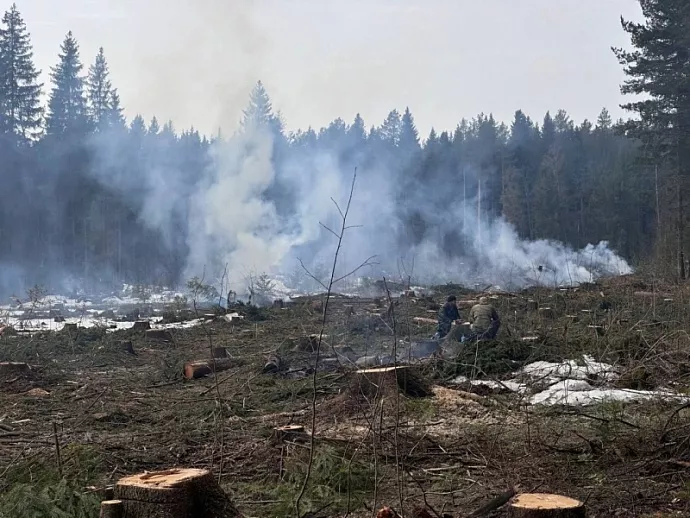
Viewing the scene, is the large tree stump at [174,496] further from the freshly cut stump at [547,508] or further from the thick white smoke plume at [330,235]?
the thick white smoke plume at [330,235]

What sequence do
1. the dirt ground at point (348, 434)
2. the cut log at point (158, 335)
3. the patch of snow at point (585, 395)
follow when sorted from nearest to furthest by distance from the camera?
1. the dirt ground at point (348, 434)
2. the patch of snow at point (585, 395)
3. the cut log at point (158, 335)

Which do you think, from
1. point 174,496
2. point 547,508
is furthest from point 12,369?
point 547,508

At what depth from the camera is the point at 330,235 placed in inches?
1705

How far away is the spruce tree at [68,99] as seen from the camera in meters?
43.2

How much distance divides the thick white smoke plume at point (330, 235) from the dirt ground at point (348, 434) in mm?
18528

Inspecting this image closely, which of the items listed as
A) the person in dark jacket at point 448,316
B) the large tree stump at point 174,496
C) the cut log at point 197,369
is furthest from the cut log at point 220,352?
the large tree stump at point 174,496

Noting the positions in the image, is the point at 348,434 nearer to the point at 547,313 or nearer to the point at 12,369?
the point at 12,369

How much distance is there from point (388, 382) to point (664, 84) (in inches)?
890

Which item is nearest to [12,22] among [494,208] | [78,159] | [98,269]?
[78,159]

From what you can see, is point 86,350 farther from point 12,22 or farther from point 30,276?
point 12,22

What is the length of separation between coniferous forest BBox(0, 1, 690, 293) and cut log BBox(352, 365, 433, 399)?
56.7 feet

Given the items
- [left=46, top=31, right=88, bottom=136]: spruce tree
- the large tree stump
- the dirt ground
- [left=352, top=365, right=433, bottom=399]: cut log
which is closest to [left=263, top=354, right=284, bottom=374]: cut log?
the dirt ground

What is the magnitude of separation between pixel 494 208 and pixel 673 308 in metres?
42.1

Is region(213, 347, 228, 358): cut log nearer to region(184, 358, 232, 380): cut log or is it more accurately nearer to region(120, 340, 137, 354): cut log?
region(184, 358, 232, 380): cut log
